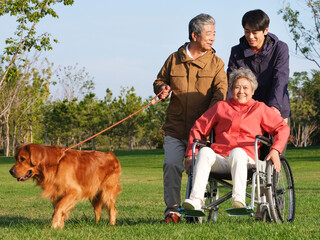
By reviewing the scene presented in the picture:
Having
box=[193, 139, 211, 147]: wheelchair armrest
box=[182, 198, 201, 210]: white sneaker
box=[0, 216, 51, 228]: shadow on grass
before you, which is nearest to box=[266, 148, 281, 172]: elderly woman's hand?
box=[193, 139, 211, 147]: wheelchair armrest

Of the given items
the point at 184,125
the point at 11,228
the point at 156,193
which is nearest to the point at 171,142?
the point at 184,125

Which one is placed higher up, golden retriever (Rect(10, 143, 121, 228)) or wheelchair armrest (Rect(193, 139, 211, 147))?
wheelchair armrest (Rect(193, 139, 211, 147))

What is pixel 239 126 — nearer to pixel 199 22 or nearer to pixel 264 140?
pixel 264 140

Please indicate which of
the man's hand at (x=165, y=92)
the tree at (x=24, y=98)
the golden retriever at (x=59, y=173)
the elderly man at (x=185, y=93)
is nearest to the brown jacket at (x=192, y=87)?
the elderly man at (x=185, y=93)

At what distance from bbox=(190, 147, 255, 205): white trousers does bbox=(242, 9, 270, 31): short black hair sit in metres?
1.52

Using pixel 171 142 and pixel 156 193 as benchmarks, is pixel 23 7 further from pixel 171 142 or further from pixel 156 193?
pixel 171 142

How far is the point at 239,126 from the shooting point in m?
5.74

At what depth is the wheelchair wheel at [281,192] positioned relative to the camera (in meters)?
5.50

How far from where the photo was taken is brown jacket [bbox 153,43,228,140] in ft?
21.4

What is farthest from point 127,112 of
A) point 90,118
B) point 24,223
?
point 24,223

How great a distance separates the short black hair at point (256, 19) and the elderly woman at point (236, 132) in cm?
56

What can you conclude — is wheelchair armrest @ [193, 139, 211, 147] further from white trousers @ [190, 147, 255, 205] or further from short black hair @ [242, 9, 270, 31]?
short black hair @ [242, 9, 270, 31]

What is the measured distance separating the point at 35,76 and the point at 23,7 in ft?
64.3

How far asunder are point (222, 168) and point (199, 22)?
1807 mm
